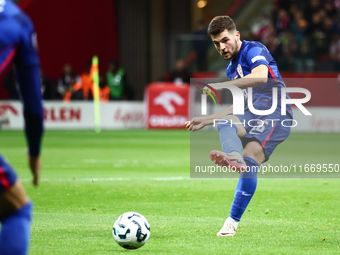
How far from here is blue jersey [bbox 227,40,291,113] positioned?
16.6 feet

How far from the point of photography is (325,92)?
1820 cm

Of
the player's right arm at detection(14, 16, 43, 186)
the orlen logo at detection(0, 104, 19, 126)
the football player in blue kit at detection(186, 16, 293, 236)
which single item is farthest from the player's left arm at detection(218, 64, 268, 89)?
the orlen logo at detection(0, 104, 19, 126)

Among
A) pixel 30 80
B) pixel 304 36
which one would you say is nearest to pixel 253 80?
pixel 30 80

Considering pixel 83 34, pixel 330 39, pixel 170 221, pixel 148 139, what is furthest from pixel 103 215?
pixel 83 34

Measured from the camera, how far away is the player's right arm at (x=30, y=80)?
8.93 feet

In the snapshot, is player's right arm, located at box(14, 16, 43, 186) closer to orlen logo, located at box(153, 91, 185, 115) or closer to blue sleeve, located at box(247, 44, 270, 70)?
blue sleeve, located at box(247, 44, 270, 70)

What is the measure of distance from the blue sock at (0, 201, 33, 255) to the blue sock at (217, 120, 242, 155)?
2.48m

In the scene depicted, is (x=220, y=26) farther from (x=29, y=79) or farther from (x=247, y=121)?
(x=29, y=79)

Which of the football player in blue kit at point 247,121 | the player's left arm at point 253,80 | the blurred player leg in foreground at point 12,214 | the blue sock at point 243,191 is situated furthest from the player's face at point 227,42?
the blurred player leg in foreground at point 12,214

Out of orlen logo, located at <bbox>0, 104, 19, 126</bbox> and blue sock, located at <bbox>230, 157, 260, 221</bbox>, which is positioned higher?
blue sock, located at <bbox>230, 157, 260, 221</bbox>

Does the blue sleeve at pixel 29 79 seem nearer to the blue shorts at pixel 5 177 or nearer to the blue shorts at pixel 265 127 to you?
the blue shorts at pixel 5 177

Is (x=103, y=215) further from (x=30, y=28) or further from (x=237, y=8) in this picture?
(x=237, y=8)

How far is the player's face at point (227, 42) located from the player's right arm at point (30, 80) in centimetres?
258

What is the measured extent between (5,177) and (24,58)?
56 cm
